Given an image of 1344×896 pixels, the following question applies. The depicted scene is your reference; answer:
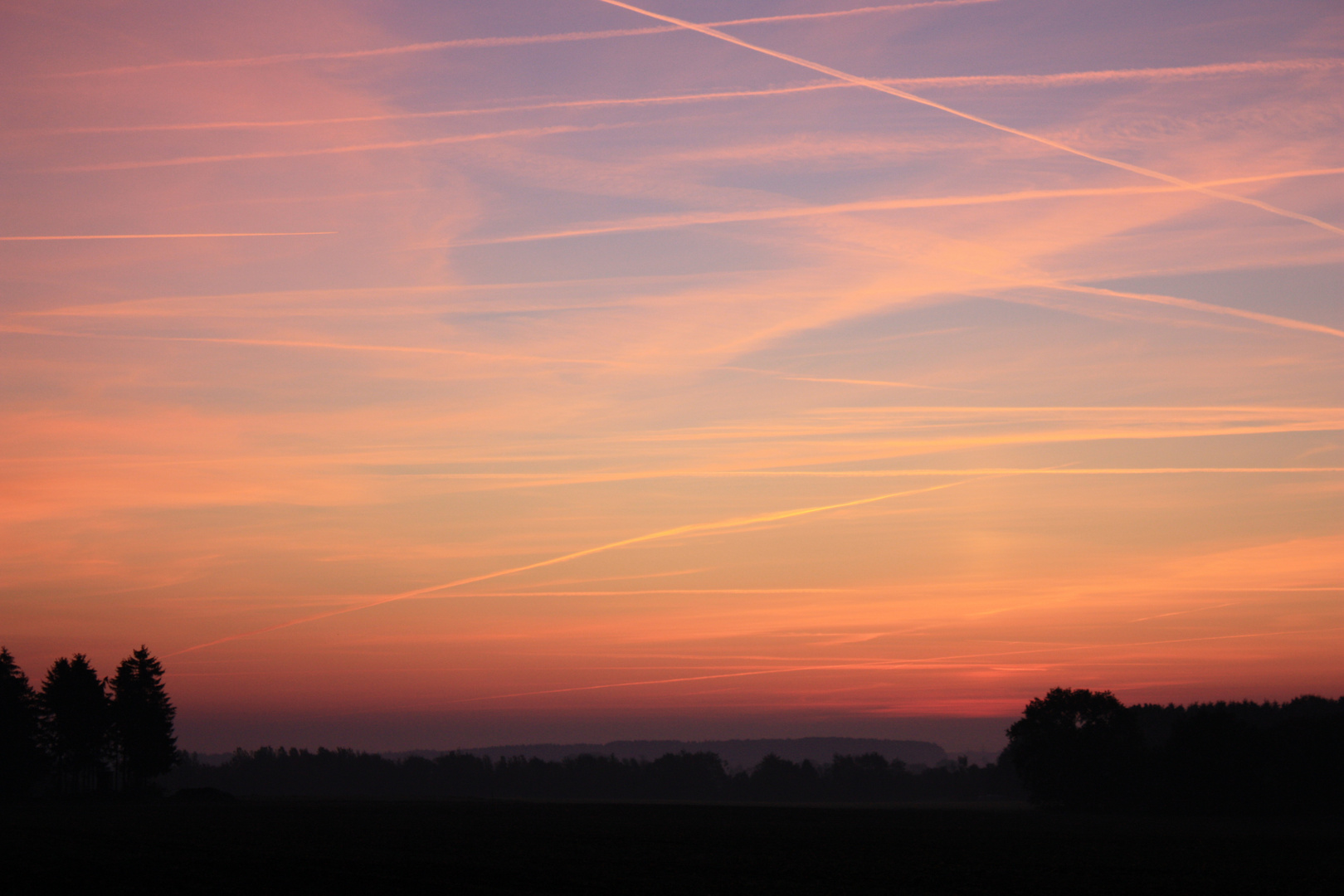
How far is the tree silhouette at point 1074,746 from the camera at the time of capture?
13612cm

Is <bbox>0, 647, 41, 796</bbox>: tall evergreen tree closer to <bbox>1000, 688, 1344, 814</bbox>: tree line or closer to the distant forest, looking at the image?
the distant forest

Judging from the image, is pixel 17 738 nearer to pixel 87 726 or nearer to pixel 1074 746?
pixel 87 726

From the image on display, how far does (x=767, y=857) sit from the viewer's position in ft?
209

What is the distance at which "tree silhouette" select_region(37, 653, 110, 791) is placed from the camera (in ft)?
456

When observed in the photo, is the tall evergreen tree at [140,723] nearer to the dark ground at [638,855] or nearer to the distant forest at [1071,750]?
the distant forest at [1071,750]

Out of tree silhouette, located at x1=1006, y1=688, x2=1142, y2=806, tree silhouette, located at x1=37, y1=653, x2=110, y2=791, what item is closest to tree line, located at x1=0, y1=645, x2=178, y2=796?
tree silhouette, located at x1=37, y1=653, x2=110, y2=791

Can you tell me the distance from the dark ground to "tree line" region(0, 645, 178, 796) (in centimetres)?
3297

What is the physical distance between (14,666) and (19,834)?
8455 centimetres

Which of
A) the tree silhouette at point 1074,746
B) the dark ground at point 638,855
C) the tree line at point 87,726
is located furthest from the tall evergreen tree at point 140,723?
the tree silhouette at point 1074,746

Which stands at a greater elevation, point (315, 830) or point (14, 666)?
point (14, 666)

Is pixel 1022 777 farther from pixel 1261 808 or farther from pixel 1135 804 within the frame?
pixel 1261 808

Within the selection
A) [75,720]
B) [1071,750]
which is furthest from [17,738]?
[1071,750]

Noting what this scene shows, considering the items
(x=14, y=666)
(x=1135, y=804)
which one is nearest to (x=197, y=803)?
(x=14, y=666)

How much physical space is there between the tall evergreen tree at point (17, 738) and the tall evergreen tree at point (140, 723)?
32.6 ft
